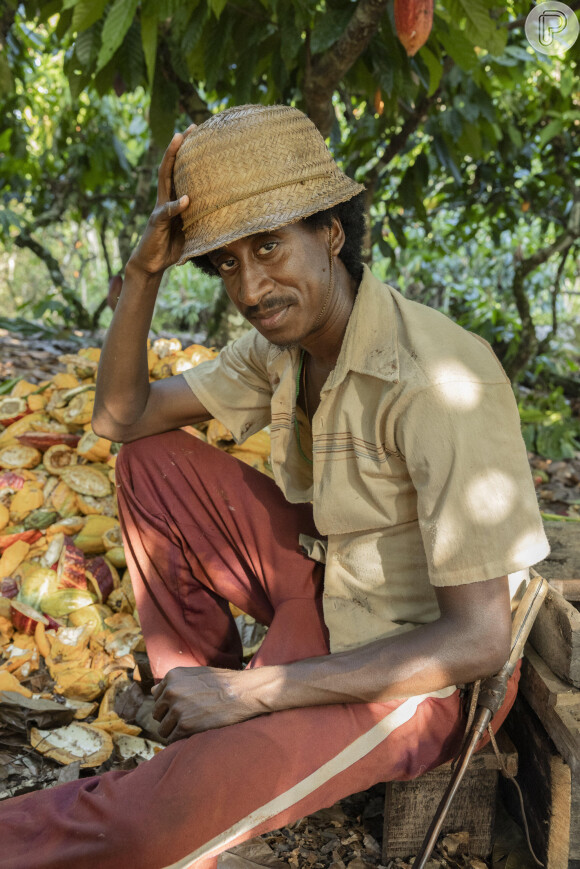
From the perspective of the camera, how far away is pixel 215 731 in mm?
1160

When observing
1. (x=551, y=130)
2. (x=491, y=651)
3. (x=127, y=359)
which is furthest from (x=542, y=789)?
(x=551, y=130)

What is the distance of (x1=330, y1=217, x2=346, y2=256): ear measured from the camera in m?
1.43

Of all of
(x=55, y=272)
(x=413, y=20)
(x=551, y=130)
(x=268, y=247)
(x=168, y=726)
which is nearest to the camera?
(x=168, y=726)

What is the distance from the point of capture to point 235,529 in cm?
166

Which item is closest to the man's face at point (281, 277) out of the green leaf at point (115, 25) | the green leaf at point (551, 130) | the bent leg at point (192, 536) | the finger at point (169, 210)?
the finger at point (169, 210)

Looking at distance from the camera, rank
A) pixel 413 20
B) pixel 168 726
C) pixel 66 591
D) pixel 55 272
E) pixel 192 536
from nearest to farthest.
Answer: pixel 168 726 → pixel 192 536 → pixel 413 20 → pixel 66 591 → pixel 55 272

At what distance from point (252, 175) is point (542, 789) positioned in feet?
3.95

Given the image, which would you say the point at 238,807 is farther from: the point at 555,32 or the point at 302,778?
the point at 555,32

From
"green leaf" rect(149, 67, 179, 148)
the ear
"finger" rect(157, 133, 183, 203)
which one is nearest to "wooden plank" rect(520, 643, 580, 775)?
the ear

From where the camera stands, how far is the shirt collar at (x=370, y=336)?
1.29 meters

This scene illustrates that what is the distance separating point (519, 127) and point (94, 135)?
2.75m

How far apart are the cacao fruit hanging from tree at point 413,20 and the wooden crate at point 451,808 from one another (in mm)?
1710

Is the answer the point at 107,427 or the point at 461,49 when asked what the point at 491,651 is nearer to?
the point at 107,427

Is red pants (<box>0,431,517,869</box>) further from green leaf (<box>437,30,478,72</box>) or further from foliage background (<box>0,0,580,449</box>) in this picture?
green leaf (<box>437,30,478,72</box>)
